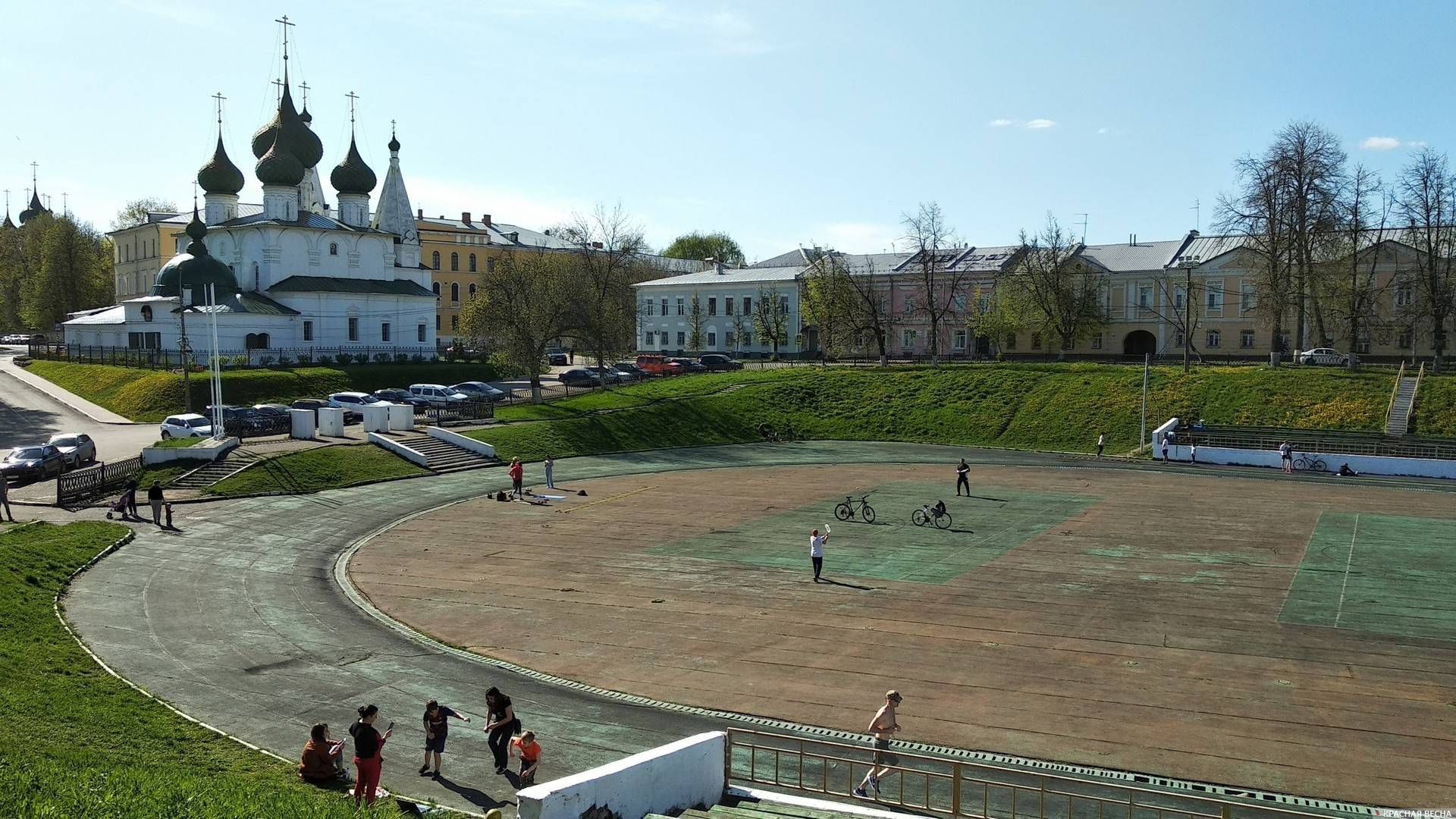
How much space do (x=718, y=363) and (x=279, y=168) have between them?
35.6 m

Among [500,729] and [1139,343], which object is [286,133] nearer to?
[1139,343]

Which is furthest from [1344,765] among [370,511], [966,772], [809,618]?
[370,511]

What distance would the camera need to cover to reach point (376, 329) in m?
80.4

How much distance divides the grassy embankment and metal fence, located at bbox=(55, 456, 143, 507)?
69.2 feet

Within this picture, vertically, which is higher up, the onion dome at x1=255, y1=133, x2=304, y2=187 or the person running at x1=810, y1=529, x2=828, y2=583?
the onion dome at x1=255, y1=133, x2=304, y2=187

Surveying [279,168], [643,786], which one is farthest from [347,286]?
[643,786]

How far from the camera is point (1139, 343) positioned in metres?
83.1

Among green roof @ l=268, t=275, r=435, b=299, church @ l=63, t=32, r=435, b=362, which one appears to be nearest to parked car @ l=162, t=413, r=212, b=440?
church @ l=63, t=32, r=435, b=362

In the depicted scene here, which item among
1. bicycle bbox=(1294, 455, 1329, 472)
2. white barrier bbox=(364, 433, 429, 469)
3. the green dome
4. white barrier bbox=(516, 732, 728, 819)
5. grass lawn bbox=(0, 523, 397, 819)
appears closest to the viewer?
grass lawn bbox=(0, 523, 397, 819)

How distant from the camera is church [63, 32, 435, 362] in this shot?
72375mm

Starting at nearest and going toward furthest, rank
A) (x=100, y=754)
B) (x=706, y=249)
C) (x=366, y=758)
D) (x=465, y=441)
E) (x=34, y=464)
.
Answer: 1. (x=366, y=758)
2. (x=100, y=754)
3. (x=34, y=464)
4. (x=465, y=441)
5. (x=706, y=249)

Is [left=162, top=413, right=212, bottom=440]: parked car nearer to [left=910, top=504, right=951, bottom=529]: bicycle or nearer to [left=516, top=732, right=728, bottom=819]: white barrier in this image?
[left=910, top=504, right=951, bottom=529]: bicycle

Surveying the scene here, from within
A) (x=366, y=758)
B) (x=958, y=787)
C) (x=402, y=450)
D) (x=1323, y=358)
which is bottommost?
(x=958, y=787)

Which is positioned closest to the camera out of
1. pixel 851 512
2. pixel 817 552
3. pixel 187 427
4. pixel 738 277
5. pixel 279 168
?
pixel 817 552
